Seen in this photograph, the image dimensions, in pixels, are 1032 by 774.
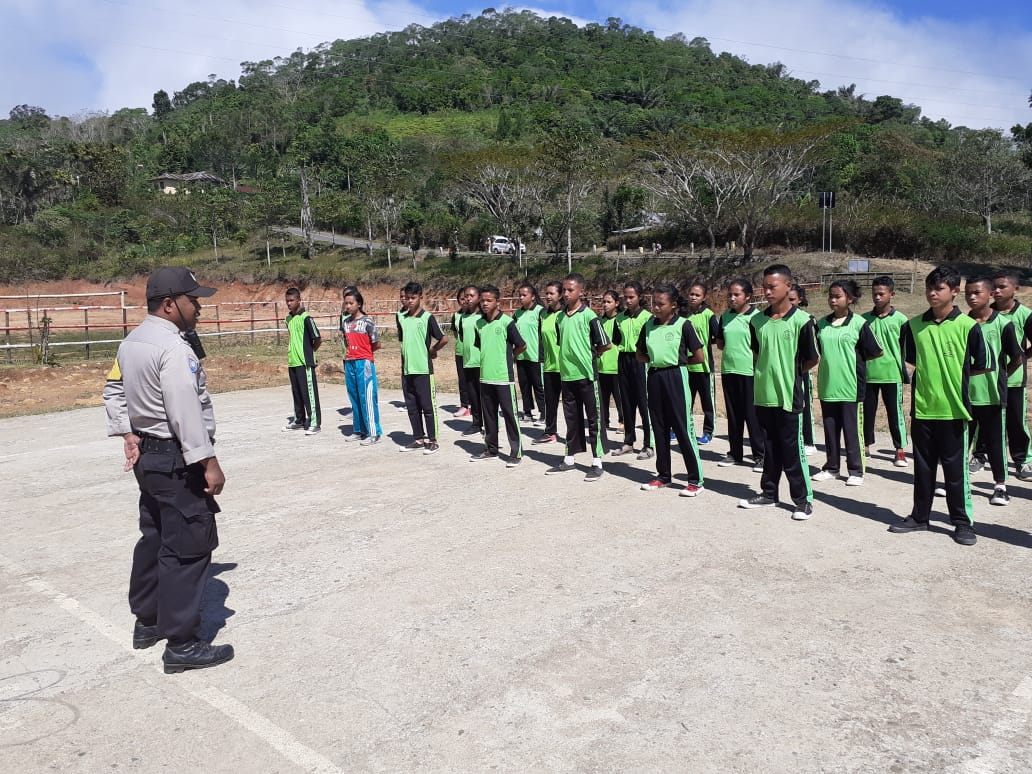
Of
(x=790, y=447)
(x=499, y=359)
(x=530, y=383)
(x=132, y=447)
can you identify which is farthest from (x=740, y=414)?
(x=132, y=447)

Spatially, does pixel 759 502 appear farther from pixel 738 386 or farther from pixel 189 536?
pixel 189 536

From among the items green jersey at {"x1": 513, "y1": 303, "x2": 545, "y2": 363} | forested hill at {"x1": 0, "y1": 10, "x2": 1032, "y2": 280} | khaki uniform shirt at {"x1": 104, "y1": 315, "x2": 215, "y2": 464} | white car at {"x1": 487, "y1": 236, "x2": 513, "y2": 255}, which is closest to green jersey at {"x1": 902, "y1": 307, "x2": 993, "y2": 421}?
green jersey at {"x1": 513, "y1": 303, "x2": 545, "y2": 363}

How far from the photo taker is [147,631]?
15.0 feet

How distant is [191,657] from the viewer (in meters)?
4.23

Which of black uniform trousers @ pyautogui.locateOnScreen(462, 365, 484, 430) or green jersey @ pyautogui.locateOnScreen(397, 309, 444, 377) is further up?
green jersey @ pyautogui.locateOnScreen(397, 309, 444, 377)

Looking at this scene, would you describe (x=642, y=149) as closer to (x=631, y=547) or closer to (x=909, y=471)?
(x=909, y=471)

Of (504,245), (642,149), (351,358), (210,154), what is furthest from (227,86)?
(351,358)

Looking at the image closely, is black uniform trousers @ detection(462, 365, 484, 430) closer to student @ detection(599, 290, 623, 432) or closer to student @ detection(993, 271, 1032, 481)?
student @ detection(599, 290, 623, 432)

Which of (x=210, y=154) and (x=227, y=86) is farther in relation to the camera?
(x=227, y=86)

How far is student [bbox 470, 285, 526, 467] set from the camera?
28.6 feet

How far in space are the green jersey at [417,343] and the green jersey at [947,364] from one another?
525 cm

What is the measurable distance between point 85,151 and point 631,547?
81930mm

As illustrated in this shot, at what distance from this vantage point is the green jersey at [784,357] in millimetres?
6535

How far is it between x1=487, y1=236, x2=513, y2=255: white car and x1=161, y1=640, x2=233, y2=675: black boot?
47.7 m
